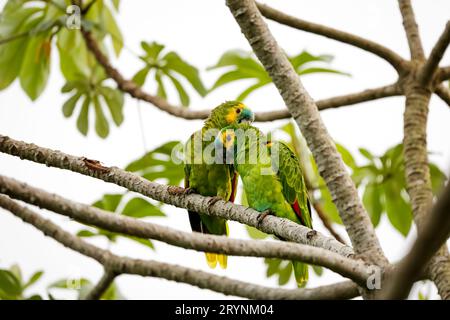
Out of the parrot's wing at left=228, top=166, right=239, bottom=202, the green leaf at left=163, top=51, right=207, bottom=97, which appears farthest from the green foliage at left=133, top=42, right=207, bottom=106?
the parrot's wing at left=228, top=166, right=239, bottom=202

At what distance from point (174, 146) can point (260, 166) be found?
62 cm

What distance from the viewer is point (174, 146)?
2.91 metres

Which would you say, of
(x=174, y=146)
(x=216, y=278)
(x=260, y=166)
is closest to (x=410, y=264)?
(x=216, y=278)

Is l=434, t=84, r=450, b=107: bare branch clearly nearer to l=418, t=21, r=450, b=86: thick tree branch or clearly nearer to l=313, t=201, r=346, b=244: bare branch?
l=418, t=21, r=450, b=86: thick tree branch

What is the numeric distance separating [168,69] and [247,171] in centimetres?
136

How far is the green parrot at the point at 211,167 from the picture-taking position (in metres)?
2.55

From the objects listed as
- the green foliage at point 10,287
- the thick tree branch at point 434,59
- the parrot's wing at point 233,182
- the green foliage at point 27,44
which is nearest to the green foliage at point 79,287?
the green foliage at point 10,287

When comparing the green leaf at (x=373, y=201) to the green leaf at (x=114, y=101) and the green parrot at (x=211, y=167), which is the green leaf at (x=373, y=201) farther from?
the green leaf at (x=114, y=101)

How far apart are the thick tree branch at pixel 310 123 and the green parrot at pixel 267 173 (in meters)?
0.62

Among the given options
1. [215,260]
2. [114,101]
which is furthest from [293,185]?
[114,101]

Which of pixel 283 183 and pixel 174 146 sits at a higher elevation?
pixel 174 146

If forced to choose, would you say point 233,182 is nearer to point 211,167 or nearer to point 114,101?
point 211,167

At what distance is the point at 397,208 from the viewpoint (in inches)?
125
